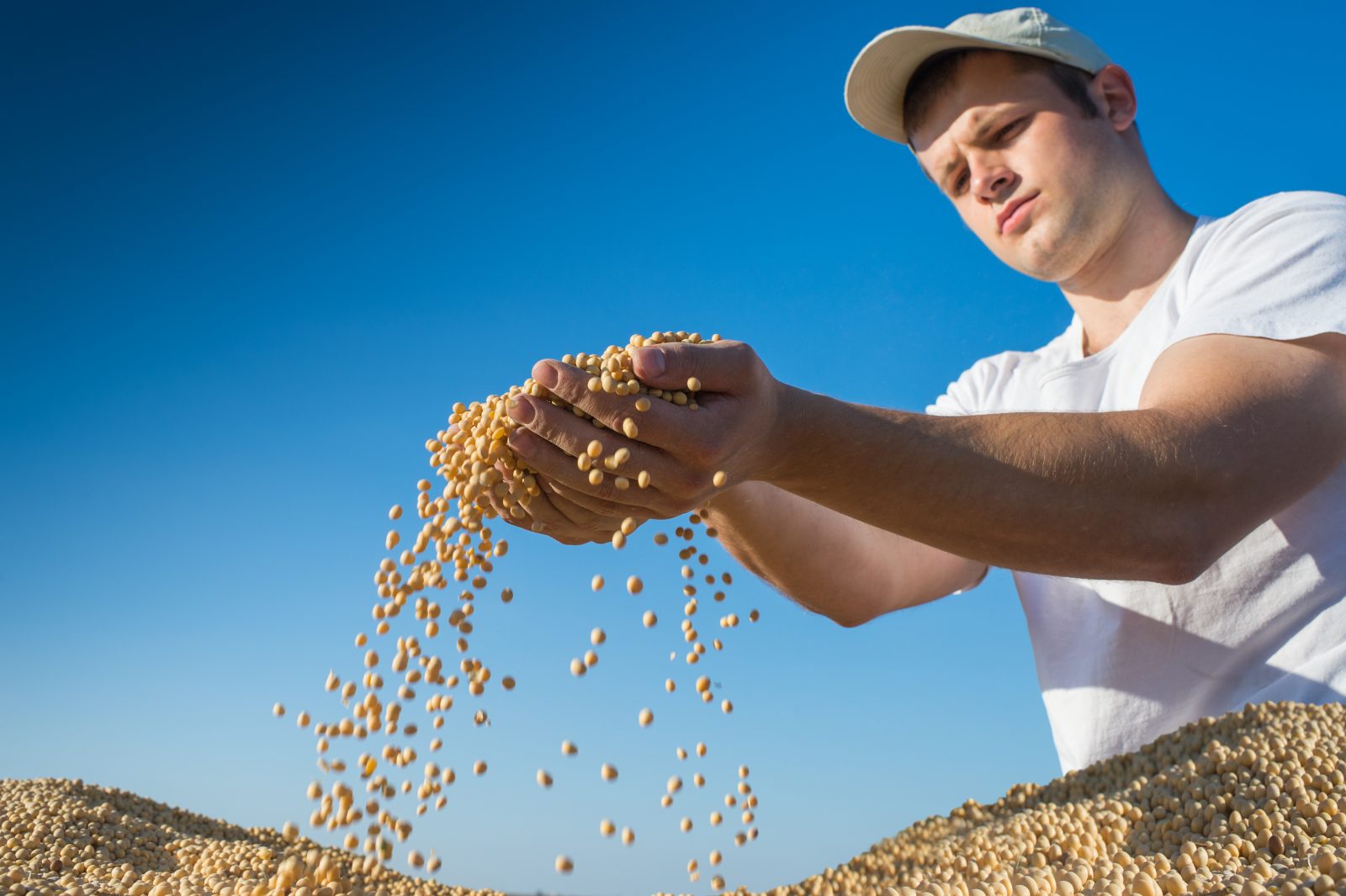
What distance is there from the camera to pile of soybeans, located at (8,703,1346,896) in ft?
4.77

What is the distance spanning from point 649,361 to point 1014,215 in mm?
1404

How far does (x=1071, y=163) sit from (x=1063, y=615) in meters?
1.07

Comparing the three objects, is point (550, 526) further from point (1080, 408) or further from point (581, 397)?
point (1080, 408)

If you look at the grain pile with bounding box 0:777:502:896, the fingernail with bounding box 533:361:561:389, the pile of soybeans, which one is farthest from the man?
the grain pile with bounding box 0:777:502:896

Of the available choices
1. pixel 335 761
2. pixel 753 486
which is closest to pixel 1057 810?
pixel 753 486

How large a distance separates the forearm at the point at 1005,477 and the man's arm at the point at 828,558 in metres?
0.68

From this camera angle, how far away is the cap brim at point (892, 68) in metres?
2.36

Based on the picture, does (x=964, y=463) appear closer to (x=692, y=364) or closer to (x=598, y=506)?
(x=692, y=364)

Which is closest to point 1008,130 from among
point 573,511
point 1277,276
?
point 1277,276

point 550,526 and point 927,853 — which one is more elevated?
point 550,526

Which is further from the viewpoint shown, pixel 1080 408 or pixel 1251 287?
pixel 1080 408

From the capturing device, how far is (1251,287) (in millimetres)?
1859

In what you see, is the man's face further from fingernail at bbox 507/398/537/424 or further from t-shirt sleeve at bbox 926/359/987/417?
fingernail at bbox 507/398/537/424

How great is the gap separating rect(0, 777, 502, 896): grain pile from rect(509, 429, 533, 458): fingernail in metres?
0.81
